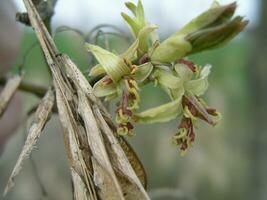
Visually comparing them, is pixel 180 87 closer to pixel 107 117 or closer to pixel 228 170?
pixel 107 117

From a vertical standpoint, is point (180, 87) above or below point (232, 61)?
above

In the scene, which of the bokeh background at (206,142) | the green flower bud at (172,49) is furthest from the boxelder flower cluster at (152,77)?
the bokeh background at (206,142)

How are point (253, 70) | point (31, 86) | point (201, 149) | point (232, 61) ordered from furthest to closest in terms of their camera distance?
point (232, 61)
point (201, 149)
point (253, 70)
point (31, 86)

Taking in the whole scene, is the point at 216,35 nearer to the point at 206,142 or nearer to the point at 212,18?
the point at 212,18

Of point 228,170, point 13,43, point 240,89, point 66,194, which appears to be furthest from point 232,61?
point 13,43

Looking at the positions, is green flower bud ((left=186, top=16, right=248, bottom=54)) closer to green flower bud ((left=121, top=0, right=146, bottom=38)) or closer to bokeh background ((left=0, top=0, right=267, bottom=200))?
green flower bud ((left=121, top=0, right=146, bottom=38))

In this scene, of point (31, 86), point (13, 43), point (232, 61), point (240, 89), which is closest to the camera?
point (31, 86)

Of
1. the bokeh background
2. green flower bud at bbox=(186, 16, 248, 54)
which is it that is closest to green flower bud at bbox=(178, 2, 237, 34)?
green flower bud at bbox=(186, 16, 248, 54)

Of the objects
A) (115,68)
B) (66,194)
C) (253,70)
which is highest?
(115,68)

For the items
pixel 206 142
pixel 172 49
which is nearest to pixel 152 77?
pixel 172 49
